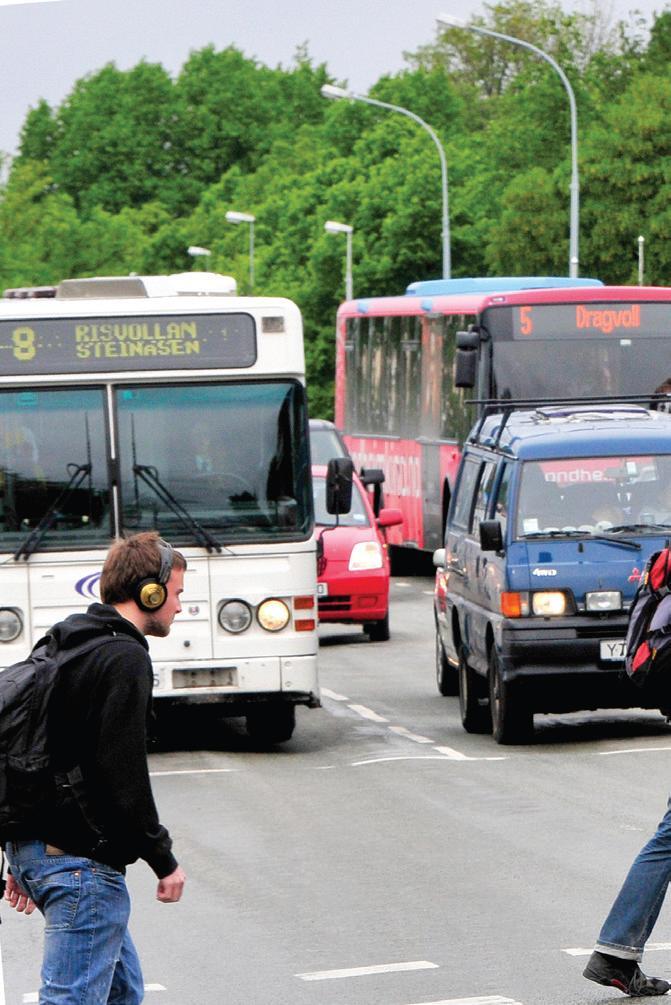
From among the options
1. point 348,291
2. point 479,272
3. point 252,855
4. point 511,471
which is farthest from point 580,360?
point 479,272

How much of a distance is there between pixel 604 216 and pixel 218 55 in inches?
1904

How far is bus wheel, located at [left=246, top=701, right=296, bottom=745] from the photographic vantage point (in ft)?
49.7

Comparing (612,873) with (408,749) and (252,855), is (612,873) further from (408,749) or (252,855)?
(408,749)

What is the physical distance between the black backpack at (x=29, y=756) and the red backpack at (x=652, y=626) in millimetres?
2431

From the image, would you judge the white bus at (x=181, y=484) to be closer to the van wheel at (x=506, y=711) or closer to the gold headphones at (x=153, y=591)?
the van wheel at (x=506, y=711)

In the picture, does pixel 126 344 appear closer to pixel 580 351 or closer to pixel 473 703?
pixel 473 703

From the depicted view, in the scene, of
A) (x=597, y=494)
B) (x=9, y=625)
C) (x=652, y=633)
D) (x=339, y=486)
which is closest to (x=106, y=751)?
(x=652, y=633)

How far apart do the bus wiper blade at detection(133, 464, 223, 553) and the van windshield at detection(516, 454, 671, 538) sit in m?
1.97

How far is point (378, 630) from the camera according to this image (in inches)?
918

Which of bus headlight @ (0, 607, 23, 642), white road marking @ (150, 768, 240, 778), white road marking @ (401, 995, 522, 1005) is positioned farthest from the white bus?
white road marking @ (401, 995, 522, 1005)

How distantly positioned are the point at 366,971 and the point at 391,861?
2.40m

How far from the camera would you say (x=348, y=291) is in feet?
201

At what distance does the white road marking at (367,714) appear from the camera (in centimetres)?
1669

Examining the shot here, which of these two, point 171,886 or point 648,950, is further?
point 648,950
